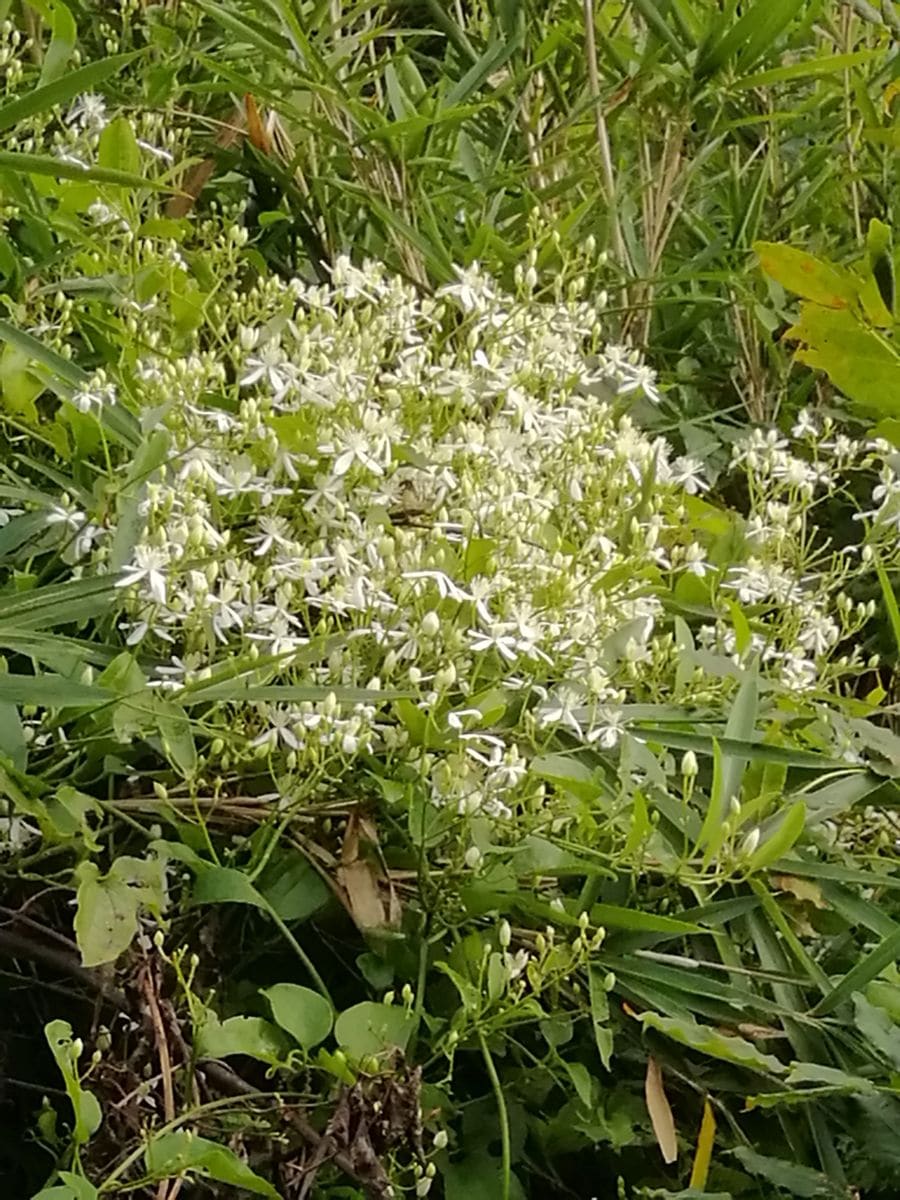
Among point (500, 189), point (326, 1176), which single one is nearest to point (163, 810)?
point (326, 1176)

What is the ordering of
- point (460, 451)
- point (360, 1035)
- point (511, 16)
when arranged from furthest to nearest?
point (511, 16) → point (460, 451) → point (360, 1035)

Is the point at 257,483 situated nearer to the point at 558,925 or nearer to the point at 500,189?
the point at 558,925

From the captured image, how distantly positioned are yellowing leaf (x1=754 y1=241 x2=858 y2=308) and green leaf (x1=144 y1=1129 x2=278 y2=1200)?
61 cm

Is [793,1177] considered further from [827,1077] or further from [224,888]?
[224,888]

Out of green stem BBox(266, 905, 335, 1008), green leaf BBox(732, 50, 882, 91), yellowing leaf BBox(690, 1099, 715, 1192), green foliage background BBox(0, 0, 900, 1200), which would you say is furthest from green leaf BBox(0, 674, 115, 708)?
green leaf BBox(732, 50, 882, 91)

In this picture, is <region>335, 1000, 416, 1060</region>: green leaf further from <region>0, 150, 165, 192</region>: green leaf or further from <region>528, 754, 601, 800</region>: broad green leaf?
<region>0, 150, 165, 192</region>: green leaf

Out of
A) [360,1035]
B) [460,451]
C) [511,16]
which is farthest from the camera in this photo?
[511,16]

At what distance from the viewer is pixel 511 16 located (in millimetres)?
968

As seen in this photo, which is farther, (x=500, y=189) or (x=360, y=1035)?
(x=500, y=189)

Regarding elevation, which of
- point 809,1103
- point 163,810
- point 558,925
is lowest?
point 809,1103

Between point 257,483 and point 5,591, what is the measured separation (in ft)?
0.42

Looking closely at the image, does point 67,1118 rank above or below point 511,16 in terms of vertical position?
below

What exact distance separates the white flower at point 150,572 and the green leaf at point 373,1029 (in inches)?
7.6

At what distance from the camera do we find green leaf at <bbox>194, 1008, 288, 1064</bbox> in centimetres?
52
